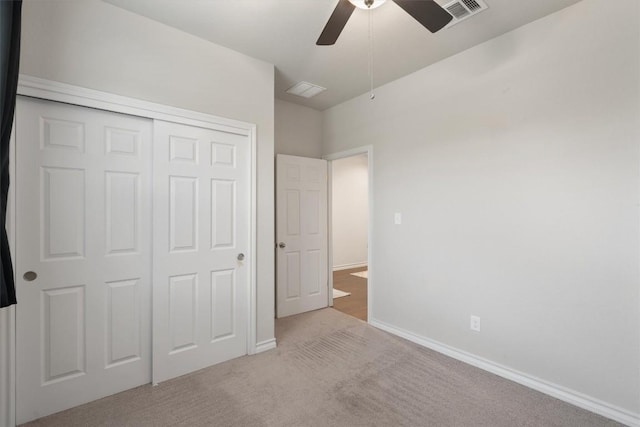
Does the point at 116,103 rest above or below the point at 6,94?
above

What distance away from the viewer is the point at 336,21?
1707 millimetres

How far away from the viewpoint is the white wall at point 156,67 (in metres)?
1.89

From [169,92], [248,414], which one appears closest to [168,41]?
[169,92]

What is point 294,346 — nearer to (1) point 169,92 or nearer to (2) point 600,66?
(1) point 169,92

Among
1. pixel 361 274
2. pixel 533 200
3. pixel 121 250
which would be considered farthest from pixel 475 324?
pixel 361 274

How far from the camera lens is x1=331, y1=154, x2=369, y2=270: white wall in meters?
6.70

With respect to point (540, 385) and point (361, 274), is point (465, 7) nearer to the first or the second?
point (540, 385)

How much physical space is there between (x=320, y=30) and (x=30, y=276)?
2576mm

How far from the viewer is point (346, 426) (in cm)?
183

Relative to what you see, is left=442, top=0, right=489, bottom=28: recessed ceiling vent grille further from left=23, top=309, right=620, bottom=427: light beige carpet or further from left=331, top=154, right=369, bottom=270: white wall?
left=331, top=154, right=369, bottom=270: white wall

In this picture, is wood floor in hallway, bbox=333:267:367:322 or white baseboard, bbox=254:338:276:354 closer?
white baseboard, bbox=254:338:276:354

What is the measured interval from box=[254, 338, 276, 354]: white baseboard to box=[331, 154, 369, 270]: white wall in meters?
3.77

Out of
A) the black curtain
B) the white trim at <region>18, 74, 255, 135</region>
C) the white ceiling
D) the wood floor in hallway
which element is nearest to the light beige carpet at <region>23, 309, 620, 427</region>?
the black curtain

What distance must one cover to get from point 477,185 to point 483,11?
1.29 meters
